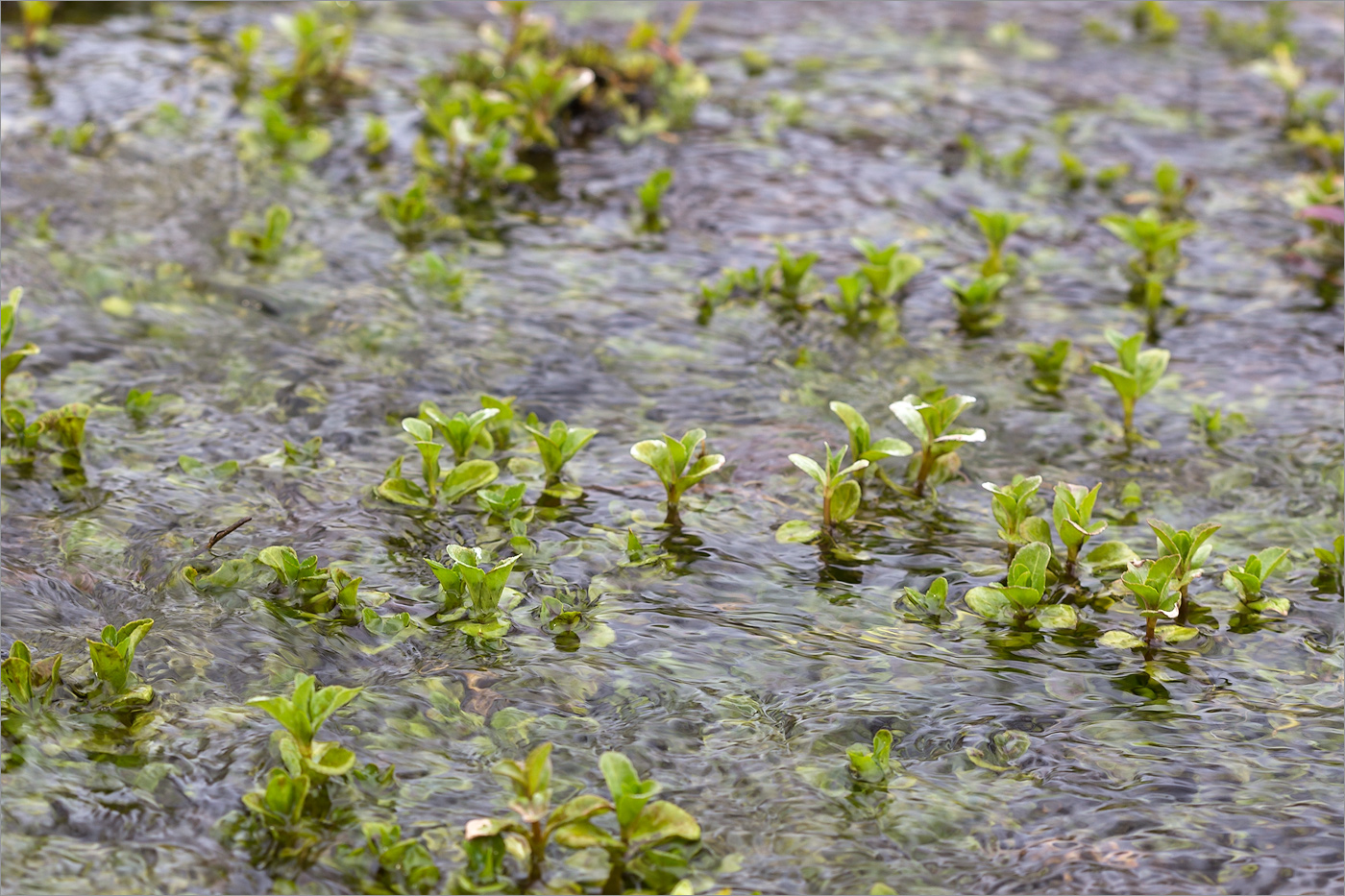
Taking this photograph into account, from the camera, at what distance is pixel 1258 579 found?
401cm

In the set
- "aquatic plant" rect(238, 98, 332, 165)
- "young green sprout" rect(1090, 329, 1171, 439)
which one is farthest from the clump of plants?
"aquatic plant" rect(238, 98, 332, 165)

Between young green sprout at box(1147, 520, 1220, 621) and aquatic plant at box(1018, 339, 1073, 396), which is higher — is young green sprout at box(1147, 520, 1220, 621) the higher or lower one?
the lower one

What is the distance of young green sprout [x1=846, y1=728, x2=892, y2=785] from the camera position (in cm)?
336

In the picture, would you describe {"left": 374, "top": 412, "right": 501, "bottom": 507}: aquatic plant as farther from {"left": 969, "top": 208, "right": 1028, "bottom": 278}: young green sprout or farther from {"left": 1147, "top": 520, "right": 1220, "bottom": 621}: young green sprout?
{"left": 969, "top": 208, "right": 1028, "bottom": 278}: young green sprout

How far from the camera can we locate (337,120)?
25.6 ft

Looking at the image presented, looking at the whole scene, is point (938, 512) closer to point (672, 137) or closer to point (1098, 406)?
point (1098, 406)

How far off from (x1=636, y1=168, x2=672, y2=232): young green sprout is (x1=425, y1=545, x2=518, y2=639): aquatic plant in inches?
134

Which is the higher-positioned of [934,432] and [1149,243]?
[1149,243]

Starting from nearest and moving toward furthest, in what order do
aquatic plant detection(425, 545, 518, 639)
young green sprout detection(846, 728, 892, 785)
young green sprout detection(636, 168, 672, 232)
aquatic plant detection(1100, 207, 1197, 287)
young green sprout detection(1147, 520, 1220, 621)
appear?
young green sprout detection(846, 728, 892, 785), aquatic plant detection(425, 545, 518, 639), young green sprout detection(1147, 520, 1220, 621), aquatic plant detection(1100, 207, 1197, 287), young green sprout detection(636, 168, 672, 232)

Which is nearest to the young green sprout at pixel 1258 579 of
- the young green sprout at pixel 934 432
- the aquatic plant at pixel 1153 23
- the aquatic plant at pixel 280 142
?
Answer: the young green sprout at pixel 934 432

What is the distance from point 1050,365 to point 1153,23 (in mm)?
6309

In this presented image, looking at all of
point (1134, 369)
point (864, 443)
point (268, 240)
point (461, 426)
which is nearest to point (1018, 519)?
point (864, 443)

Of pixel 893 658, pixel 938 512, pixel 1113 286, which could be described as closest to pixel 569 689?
pixel 893 658

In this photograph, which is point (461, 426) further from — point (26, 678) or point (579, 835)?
point (579, 835)
